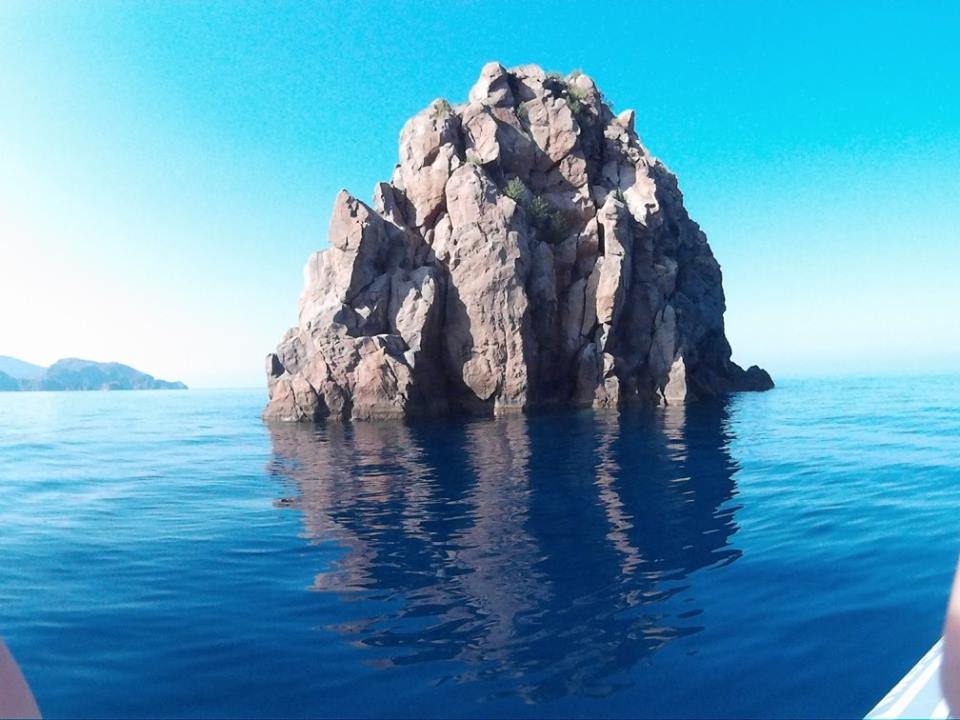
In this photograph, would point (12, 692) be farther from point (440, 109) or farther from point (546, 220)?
point (440, 109)

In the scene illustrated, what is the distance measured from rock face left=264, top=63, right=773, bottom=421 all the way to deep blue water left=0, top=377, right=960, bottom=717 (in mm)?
19592

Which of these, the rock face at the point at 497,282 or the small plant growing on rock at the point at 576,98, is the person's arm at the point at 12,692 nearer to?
the rock face at the point at 497,282

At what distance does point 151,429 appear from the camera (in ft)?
127

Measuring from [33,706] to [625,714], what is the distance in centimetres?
484

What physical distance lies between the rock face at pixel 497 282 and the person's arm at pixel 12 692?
1385 inches

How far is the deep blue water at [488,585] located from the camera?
19.8ft

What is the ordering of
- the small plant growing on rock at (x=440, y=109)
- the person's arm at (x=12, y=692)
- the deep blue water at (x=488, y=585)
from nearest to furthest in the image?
the person's arm at (x=12, y=692) → the deep blue water at (x=488, y=585) → the small plant growing on rock at (x=440, y=109)

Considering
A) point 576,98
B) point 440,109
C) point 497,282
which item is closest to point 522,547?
point 497,282

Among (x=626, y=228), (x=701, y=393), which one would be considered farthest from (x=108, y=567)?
(x=701, y=393)

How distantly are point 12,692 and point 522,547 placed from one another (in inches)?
364

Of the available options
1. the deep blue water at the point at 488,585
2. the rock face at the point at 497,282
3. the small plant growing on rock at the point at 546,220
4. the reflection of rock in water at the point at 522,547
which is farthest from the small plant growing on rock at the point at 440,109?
the deep blue water at the point at 488,585

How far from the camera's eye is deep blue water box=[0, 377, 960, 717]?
6031 mm

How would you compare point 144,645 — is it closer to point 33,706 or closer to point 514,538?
point 33,706

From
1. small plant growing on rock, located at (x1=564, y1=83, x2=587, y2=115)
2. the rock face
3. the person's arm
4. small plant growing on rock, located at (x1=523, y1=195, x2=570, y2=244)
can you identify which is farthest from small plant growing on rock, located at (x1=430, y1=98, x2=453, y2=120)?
the person's arm
